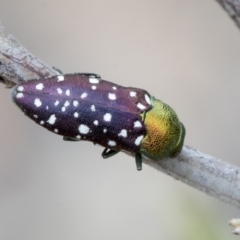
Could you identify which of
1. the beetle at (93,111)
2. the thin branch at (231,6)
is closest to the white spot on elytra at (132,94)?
the beetle at (93,111)

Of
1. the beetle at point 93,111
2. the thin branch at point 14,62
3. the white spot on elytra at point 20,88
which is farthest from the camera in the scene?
the beetle at point 93,111

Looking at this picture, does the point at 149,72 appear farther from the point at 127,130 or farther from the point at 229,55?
the point at 127,130

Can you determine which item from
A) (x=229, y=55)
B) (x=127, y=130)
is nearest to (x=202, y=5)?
(x=229, y=55)

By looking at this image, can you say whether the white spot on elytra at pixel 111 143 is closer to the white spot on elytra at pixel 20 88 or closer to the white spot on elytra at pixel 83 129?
the white spot on elytra at pixel 83 129

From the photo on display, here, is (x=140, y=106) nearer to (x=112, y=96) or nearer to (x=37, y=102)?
(x=112, y=96)

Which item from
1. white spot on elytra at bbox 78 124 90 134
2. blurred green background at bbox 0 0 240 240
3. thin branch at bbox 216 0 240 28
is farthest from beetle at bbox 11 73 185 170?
blurred green background at bbox 0 0 240 240

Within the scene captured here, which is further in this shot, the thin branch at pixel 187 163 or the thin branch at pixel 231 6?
the thin branch at pixel 187 163
